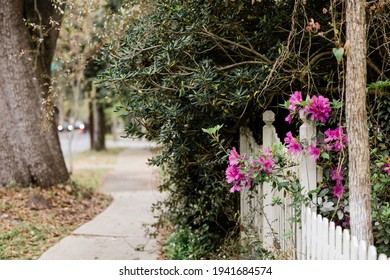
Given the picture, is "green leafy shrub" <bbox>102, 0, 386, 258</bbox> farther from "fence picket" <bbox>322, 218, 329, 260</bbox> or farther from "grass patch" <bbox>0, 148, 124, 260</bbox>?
"grass patch" <bbox>0, 148, 124, 260</bbox>

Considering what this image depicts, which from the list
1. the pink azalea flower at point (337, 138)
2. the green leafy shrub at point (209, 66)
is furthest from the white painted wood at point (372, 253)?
the green leafy shrub at point (209, 66)

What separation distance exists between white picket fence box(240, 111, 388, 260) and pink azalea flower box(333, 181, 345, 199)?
0.62ft

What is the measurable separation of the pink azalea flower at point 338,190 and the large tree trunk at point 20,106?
6.98 meters

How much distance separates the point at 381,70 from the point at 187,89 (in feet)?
6.44

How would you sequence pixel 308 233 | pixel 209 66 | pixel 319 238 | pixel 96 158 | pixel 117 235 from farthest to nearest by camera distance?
pixel 96 158 < pixel 117 235 < pixel 209 66 < pixel 308 233 < pixel 319 238

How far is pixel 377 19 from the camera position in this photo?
210 inches

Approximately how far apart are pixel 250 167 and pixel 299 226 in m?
0.68

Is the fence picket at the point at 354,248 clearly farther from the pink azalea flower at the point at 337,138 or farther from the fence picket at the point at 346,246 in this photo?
the pink azalea flower at the point at 337,138

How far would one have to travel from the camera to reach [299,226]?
477cm

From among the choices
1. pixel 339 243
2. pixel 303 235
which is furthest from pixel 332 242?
pixel 303 235

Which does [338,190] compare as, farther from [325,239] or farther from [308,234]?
[325,239]
